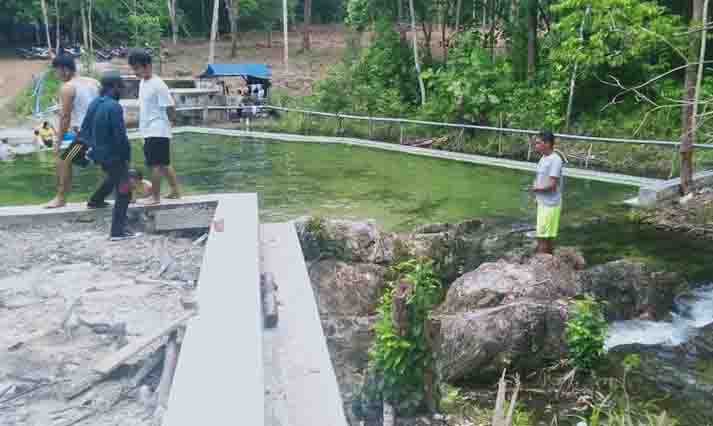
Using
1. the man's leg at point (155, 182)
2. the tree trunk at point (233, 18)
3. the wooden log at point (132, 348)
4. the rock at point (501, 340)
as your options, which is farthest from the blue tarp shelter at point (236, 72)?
the wooden log at point (132, 348)

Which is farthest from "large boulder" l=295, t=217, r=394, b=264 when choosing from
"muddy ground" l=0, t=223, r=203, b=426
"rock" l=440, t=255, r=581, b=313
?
"muddy ground" l=0, t=223, r=203, b=426

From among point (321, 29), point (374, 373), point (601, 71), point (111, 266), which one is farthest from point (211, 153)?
point (321, 29)

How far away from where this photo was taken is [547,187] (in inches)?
289

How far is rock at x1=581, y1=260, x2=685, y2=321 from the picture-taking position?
24.9 ft

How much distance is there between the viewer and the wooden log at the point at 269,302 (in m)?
4.51

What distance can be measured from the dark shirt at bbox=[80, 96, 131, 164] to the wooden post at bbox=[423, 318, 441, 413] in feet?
11.3

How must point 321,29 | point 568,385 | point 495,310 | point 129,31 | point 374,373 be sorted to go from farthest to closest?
1. point 321,29
2. point 129,31
3. point 495,310
4. point 568,385
5. point 374,373

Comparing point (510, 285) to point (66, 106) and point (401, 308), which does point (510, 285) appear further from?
point (66, 106)

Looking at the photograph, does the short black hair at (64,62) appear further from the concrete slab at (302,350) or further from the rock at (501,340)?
the rock at (501,340)

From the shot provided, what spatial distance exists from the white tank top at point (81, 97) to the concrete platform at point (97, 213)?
0.90 metres

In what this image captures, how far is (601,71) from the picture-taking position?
19438 mm

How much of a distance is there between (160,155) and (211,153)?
1249 cm

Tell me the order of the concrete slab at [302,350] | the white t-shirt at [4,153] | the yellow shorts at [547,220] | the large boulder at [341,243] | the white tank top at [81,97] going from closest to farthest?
1. the concrete slab at [302,350]
2. the white tank top at [81,97]
3. the yellow shorts at [547,220]
4. the large boulder at [341,243]
5. the white t-shirt at [4,153]

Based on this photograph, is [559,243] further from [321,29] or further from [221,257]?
[321,29]
